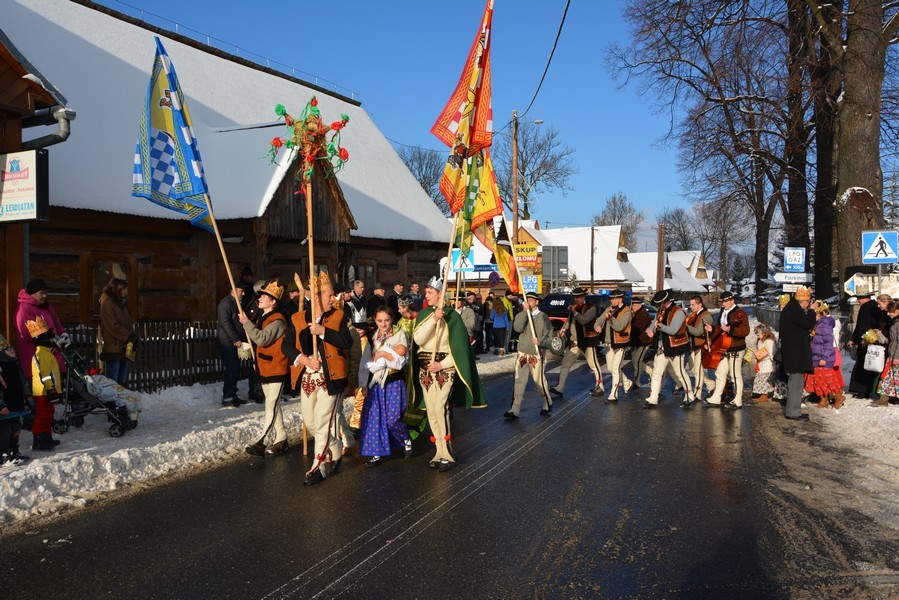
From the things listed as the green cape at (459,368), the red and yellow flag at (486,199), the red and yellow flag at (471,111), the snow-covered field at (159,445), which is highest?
the red and yellow flag at (471,111)

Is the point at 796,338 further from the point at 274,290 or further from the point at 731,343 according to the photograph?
the point at 274,290

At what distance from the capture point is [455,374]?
24.9 ft

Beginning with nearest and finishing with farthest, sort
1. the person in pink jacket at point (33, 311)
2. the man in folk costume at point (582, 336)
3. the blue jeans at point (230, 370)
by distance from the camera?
the person in pink jacket at point (33, 311)
the blue jeans at point (230, 370)
the man in folk costume at point (582, 336)

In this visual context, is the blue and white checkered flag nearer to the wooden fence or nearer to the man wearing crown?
the man wearing crown

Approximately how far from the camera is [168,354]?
1155 cm

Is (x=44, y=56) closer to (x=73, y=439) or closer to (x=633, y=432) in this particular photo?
(x=73, y=439)

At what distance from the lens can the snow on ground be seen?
5.94m

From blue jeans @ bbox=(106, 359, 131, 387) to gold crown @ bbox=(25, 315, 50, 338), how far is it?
2433mm

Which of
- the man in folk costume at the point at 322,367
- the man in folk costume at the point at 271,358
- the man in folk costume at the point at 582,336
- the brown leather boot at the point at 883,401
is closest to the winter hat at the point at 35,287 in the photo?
the man in folk costume at the point at 271,358

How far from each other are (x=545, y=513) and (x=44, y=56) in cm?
1416

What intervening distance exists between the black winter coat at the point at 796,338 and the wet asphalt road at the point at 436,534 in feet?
9.51

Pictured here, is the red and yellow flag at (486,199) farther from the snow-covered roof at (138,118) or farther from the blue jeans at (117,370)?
the snow-covered roof at (138,118)

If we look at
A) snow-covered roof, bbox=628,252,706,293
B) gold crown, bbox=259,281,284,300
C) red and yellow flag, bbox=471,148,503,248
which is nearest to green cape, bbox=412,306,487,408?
gold crown, bbox=259,281,284,300

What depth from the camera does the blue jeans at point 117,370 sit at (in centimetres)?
1012
